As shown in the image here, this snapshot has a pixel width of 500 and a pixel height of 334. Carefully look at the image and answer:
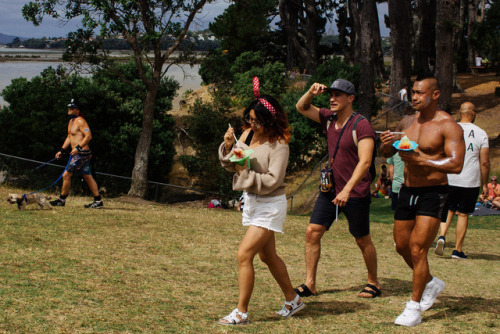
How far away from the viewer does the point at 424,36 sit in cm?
4722

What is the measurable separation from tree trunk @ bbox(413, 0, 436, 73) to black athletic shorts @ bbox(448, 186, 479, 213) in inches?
1491

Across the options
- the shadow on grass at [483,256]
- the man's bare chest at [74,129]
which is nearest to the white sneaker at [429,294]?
the shadow on grass at [483,256]

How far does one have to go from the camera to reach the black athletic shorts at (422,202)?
558 centimetres

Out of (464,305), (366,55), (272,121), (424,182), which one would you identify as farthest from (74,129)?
(366,55)

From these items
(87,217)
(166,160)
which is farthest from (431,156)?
(166,160)

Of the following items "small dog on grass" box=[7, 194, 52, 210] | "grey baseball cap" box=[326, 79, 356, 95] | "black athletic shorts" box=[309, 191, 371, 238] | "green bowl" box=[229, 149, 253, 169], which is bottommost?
"small dog on grass" box=[7, 194, 52, 210]

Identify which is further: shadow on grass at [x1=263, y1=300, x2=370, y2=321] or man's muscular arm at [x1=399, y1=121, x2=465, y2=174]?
shadow on grass at [x1=263, y1=300, x2=370, y2=321]

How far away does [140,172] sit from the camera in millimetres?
24062

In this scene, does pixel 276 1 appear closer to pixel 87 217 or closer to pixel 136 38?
pixel 136 38

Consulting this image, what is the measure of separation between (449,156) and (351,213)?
1172mm

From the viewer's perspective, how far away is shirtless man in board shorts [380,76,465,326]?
5.45 metres

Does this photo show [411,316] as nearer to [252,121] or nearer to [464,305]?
[464,305]

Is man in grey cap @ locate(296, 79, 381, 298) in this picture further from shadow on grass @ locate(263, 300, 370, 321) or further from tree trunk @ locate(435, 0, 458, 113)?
tree trunk @ locate(435, 0, 458, 113)

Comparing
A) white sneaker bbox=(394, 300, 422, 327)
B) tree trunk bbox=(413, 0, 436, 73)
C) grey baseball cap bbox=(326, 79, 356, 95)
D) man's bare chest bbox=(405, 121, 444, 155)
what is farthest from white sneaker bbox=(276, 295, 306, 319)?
tree trunk bbox=(413, 0, 436, 73)
